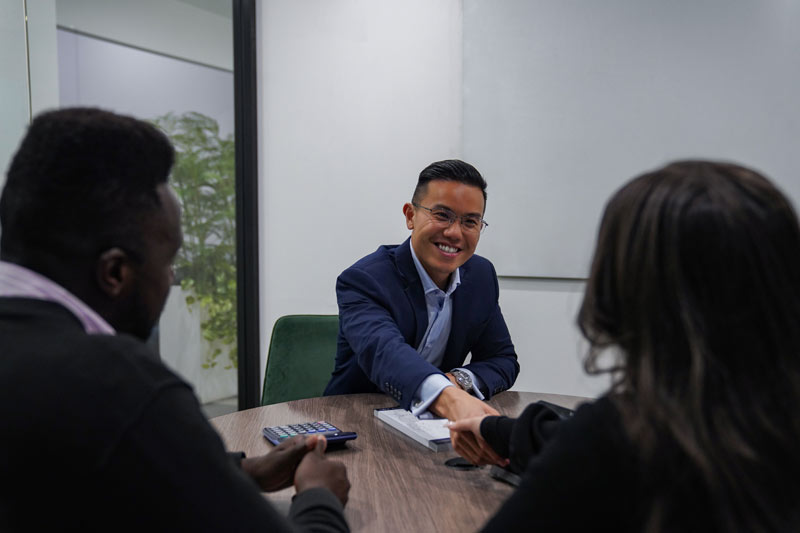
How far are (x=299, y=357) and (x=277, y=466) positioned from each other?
1163 mm

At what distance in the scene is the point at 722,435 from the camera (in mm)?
586

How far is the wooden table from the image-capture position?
1.02 m

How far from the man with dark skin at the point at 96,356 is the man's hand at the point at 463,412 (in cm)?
51

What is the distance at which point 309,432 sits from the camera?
4.58ft

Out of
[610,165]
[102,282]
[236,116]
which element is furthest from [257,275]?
[102,282]

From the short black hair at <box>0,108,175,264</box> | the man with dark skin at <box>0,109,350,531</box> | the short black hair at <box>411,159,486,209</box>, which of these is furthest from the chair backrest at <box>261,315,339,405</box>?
the short black hair at <box>0,108,175,264</box>

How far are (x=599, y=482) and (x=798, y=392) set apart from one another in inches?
8.6

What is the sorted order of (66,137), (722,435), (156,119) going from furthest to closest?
(156,119) < (66,137) < (722,435)

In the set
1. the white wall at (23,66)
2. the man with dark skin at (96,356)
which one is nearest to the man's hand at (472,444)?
the man with dark skin at (96,356)

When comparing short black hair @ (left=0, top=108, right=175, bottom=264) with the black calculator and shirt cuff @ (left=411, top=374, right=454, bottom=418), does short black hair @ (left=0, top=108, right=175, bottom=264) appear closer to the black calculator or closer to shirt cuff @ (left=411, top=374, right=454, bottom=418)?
the black calculator

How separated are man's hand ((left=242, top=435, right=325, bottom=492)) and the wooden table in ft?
0.12

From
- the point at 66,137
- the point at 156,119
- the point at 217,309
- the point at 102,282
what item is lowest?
the point at 217,309

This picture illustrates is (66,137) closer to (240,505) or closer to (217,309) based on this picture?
(240,505)

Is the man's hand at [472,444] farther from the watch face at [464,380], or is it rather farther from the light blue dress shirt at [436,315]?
the light blue dress shirt at [436,315]
